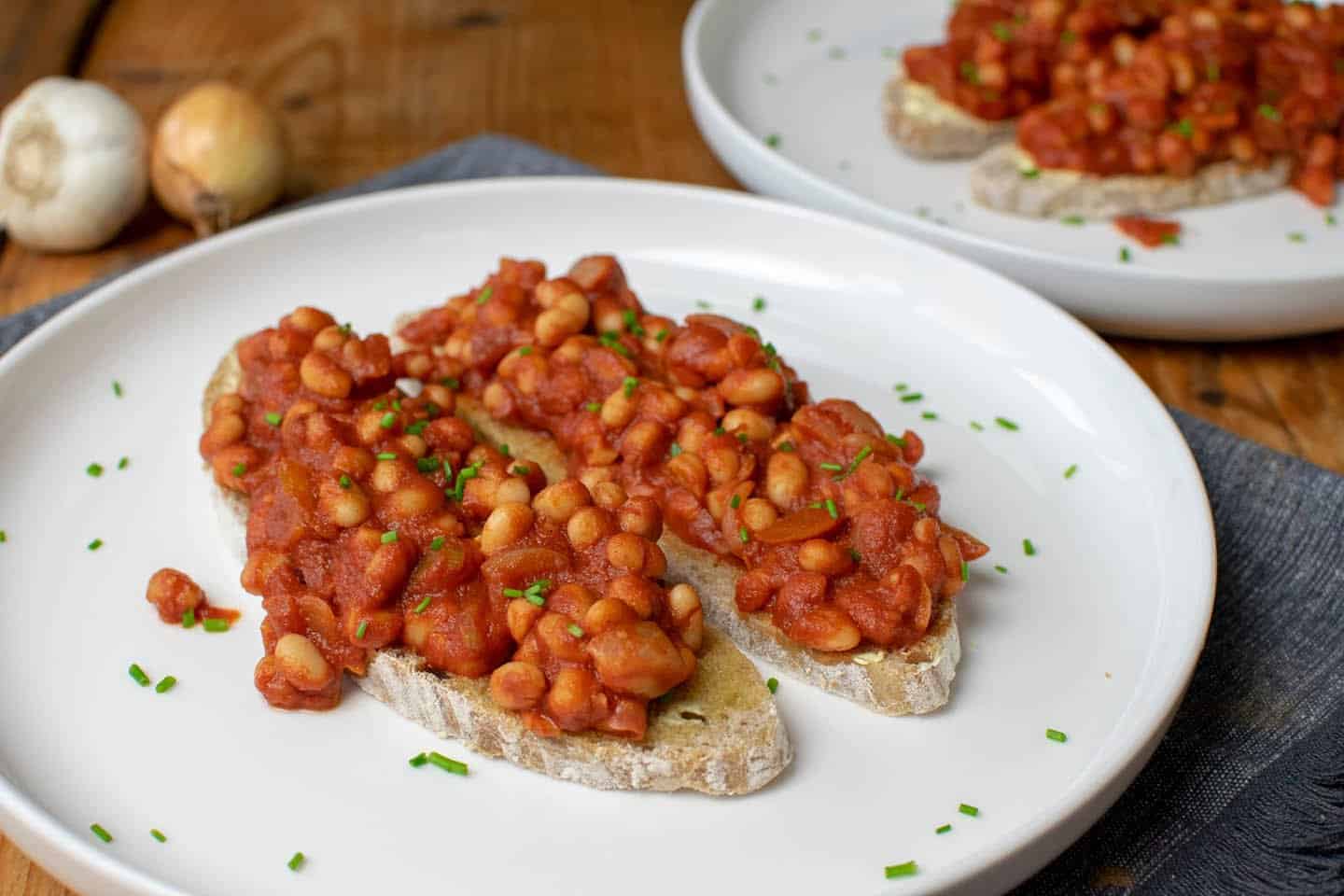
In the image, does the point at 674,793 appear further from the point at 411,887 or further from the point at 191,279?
the point at 191,279

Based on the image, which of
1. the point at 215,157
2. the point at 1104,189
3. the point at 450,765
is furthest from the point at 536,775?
the point at 1104,189

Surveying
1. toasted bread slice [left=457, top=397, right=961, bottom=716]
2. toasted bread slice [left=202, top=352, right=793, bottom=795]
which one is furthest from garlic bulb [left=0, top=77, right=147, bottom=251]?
toasted bread slice [left=457, top=397, right=961, bottom=716]

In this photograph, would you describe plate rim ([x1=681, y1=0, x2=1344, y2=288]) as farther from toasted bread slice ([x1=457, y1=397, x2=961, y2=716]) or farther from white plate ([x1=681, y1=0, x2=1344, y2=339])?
toasted bread slice ([x1=457, y1=397, x2=961, y2=716])

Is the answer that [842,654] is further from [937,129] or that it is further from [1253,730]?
[937,129]

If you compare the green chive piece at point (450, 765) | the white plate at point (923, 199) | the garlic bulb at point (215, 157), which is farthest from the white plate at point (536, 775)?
the garlic bulb at point (215, 157)

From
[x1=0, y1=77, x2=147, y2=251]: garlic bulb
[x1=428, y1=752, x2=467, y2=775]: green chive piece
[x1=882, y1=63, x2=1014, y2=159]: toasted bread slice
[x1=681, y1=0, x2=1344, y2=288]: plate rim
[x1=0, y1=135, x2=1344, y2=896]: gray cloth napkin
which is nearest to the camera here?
[x1=0, y1=135, x2=1344, y2=896]: gray cloth napkin

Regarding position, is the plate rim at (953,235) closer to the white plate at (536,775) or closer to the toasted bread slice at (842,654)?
the white plate at (536,775)
